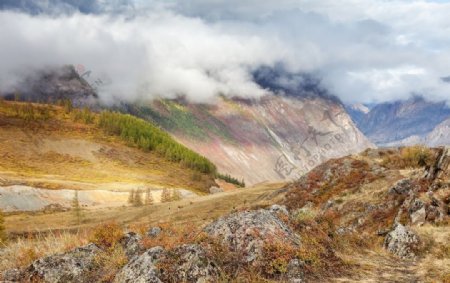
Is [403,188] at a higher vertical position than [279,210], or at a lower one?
higher

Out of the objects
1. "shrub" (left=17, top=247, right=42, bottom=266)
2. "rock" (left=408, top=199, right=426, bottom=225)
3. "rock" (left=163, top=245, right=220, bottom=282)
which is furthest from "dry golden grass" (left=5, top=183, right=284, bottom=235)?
"rock" (left=163, top=245, right=220, bottom=282)

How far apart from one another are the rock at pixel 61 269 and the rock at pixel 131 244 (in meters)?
1.19

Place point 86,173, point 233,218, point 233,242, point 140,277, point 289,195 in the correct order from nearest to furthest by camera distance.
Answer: point 140,277
point 233,242
point 233,218
point 289,195
point 86,173

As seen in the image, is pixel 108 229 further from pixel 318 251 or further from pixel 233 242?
pixel 318 251

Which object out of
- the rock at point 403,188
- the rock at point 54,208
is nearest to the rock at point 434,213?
the rock at point 403,188

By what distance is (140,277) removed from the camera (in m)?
13.1

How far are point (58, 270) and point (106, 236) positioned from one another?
266 centimetres

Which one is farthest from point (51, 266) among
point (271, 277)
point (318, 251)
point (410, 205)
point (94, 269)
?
point (410, 205)

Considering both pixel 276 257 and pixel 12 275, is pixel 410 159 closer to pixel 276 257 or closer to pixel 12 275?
pixel 276 257

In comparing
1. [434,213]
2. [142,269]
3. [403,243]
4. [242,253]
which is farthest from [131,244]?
[434,213]

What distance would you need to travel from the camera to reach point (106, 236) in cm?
1684

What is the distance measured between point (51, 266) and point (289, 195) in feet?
146

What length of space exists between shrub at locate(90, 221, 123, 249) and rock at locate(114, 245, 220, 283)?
9.76 ft

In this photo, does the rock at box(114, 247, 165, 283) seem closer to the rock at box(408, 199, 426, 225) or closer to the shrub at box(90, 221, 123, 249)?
the shrub at box(90, 221, 123, 249)
